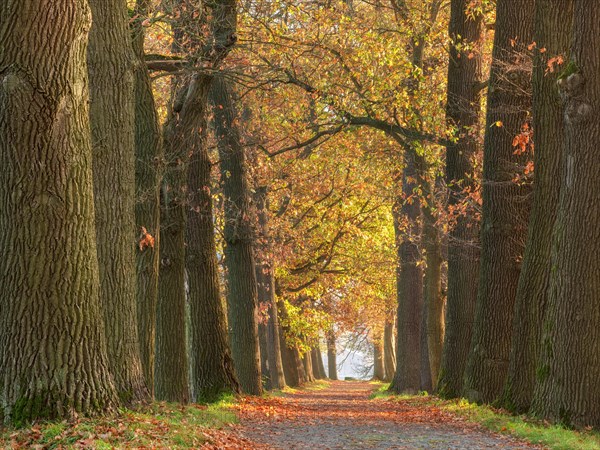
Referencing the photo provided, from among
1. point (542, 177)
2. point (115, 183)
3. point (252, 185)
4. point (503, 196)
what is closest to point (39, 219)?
point (115, 183)

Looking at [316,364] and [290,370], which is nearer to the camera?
[290,370]

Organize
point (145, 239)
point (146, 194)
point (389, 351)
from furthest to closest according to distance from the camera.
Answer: point (389, 351)
point (146, 194)
point (145, 239)

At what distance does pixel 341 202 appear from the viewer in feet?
104

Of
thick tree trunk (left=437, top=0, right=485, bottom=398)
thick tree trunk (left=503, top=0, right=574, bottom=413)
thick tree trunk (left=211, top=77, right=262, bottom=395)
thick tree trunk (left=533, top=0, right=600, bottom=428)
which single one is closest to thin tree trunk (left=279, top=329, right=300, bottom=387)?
thick tree trunk (left=211, top=77, right=262, bottom=395)

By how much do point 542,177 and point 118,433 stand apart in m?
8.27

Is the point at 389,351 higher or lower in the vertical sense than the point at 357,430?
higher

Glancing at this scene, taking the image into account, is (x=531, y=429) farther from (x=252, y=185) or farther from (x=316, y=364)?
(x=316, y=364)

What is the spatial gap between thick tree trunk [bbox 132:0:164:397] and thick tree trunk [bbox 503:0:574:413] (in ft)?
19.7

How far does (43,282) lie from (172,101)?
7.20 metres

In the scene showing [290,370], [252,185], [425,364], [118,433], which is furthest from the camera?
[290,370]

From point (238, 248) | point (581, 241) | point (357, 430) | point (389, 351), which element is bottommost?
point (357, 430)

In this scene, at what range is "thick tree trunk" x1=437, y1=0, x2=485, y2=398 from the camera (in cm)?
1856

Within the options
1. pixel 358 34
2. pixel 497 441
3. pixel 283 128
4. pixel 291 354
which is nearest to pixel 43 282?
pixel 497 441

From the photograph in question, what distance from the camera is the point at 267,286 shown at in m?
29.2
